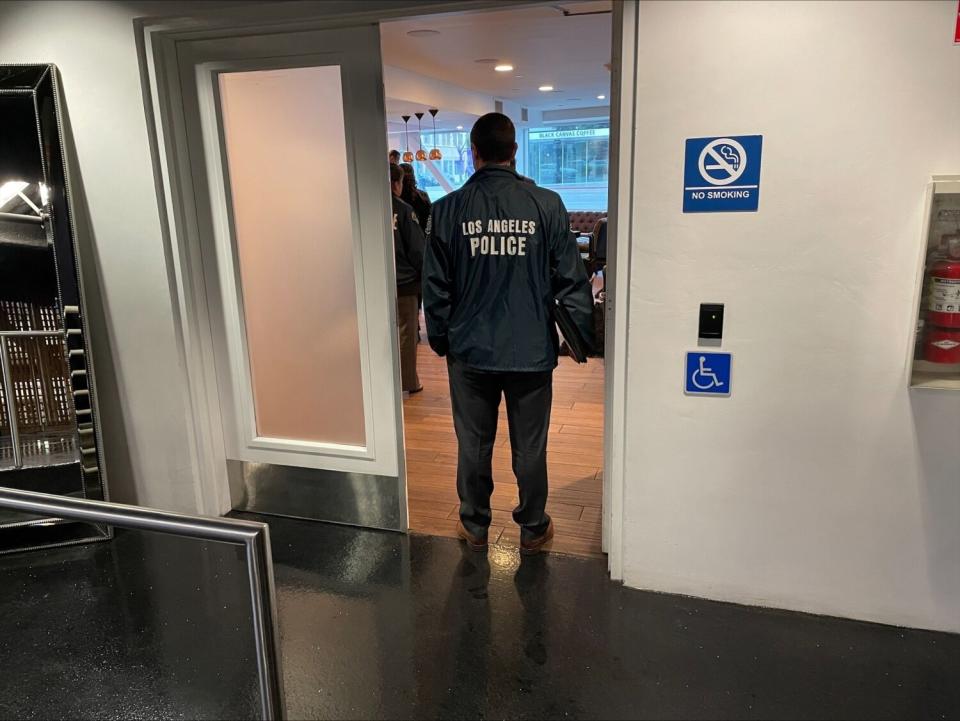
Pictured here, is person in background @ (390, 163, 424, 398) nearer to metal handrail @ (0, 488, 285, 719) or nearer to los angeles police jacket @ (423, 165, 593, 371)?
los angeles police jacket @ (423, 165, 593, 371)

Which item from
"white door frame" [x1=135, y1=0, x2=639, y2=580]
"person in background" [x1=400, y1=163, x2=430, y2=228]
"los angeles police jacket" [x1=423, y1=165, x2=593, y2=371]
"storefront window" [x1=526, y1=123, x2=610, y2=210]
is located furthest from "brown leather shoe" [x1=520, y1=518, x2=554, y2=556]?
"storefront window" [x1=526, y1=123, x2=610, y2=210]

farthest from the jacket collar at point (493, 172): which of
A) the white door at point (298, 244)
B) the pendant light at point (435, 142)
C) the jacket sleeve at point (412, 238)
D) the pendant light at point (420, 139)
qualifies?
the pendant light at point (420, 139)

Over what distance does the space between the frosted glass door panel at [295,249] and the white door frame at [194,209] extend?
0.19 m

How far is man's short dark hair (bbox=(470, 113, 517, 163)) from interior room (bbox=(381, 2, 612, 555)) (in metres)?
0.37

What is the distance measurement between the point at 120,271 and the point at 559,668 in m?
2.27

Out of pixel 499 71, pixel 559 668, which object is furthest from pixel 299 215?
pixel 499 71

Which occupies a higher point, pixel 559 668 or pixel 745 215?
pixel 745 215

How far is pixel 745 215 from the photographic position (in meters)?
2.17

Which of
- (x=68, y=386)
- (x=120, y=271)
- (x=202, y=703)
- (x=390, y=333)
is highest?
(x=120, y=271)

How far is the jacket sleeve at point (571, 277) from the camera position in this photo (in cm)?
255

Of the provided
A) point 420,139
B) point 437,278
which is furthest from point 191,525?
point 420,139

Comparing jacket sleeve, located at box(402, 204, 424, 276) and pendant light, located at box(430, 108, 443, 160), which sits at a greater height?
pendant light, located at box(430, 108, 443, 160)

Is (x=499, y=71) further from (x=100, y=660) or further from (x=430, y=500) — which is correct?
(x=100, y=660)

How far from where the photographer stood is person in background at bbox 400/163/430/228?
5.11m
